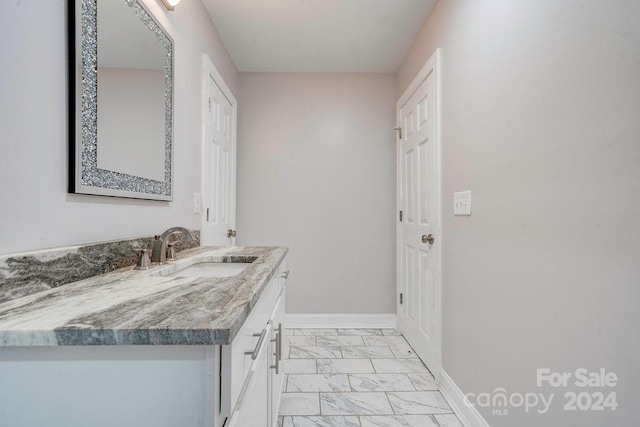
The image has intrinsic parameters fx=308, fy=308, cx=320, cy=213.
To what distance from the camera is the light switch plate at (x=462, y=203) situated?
155cm

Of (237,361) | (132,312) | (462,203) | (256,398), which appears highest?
(462,203)

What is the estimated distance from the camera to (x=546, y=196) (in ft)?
3.34

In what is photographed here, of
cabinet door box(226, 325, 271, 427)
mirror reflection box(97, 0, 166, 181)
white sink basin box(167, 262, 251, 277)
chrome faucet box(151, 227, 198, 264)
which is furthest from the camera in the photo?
white sink basin box(167, 262, 251, 277)

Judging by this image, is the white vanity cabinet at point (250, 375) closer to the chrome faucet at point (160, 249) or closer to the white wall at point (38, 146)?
the chrome faucet at point (160, 249)

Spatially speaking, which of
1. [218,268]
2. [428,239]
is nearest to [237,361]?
[218,268]

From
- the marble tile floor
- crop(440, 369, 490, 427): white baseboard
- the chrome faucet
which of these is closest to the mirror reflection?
the chrome faucet

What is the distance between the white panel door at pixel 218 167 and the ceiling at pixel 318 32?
0.41 m

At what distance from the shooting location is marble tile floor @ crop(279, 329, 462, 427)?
1596 millimetres

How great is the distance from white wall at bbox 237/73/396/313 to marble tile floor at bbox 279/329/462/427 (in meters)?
0.48

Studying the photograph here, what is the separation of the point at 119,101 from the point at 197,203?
2.77ft

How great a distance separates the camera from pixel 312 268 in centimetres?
289

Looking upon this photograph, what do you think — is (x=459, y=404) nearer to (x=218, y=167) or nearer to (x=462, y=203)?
(x=462, y=203)

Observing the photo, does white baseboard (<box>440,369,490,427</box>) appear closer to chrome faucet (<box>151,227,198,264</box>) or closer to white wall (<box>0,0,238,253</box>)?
chrome faucet (<box>151,227,198,264</box>)

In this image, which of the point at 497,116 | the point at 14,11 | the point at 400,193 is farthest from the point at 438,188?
the point at 14,11
